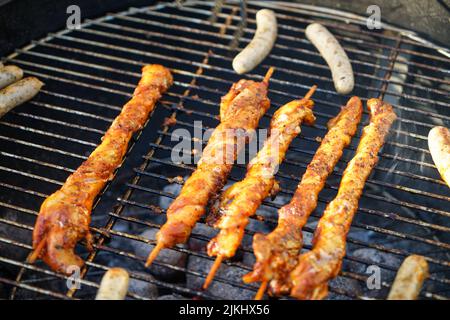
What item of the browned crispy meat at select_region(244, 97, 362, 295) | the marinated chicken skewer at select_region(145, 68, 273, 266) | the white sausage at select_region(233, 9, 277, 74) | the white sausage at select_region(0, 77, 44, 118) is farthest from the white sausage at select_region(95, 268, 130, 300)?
the white sausage at select_region(233, 9, 277, 74)

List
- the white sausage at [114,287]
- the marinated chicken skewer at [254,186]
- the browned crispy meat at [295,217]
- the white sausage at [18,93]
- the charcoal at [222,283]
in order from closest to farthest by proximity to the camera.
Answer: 1. the white sausage at [114,287]
2. the browned crispy meat at [295,217]
3. the marinated chicken skewer at [254,186]
4. the charcoal at [222,283]
5. the white sausage at [18,93]

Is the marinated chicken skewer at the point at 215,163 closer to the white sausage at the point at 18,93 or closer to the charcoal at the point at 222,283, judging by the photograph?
the charcoal at the point at 222,283

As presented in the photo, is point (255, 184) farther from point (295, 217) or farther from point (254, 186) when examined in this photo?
point (295, 217)

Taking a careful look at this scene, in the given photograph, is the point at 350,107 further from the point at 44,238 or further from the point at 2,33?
the point at 2,33

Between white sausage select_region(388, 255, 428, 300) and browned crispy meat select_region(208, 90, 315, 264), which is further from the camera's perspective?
browned crispy meat select_region(208, 90, 315, 264)

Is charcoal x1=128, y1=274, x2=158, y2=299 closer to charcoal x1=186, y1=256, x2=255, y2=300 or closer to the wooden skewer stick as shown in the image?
charcoal x1=186, y1=256, x2=255, y2=300

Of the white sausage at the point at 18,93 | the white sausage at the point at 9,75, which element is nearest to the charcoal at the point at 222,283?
the white sausage at the point at 18,93

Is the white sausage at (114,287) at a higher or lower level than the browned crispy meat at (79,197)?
lower

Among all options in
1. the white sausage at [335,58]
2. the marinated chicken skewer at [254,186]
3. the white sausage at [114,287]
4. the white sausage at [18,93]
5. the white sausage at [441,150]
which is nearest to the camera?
the white sausage at [114,287]
